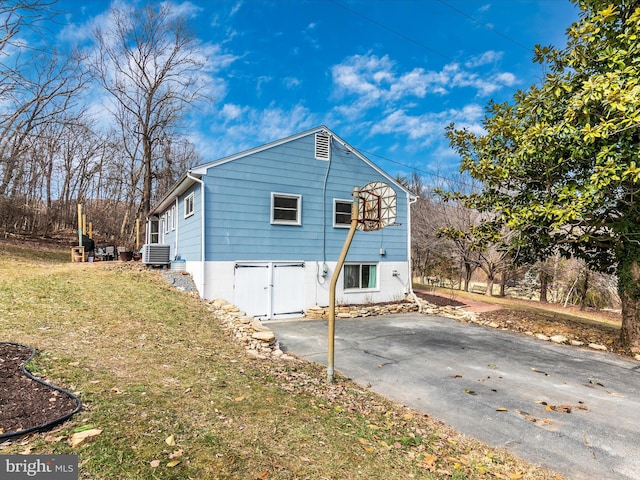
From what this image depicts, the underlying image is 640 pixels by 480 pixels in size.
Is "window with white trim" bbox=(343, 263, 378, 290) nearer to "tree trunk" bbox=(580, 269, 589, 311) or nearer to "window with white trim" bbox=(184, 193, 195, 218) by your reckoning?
"window with white trim" bbox=(184, 193, 195, 218)

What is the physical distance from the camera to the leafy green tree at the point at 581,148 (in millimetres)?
5715

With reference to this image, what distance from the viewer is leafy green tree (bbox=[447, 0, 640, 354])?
571 cm

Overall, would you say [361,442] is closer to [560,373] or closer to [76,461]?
[76,461]

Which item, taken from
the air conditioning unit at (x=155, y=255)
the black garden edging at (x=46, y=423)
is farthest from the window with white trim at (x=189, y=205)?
the black garden edging at (x=46, y=423)

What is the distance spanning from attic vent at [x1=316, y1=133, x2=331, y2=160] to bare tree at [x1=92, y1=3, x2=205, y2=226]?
1416cm

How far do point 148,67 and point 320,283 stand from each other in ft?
63.6

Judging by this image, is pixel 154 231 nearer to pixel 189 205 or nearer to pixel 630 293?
pixel 189 205

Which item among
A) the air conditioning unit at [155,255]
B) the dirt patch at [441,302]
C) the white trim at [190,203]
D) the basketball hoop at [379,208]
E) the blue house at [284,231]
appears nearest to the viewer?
the basketball hoop at [379,208]

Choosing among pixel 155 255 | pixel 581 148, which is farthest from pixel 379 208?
pixel 155 255

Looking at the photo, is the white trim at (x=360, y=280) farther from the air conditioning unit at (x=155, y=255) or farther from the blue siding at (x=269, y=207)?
the air conditioning unit at (x=155, y=255)

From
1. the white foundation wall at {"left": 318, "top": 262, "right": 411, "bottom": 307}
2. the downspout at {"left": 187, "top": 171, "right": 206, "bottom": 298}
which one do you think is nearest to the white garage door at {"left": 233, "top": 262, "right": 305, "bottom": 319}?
the white foundation wall at {"left": 318, "top": 262, "right": 411, "bottom": 307}

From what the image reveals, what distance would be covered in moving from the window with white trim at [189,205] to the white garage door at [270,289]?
2.56 metres

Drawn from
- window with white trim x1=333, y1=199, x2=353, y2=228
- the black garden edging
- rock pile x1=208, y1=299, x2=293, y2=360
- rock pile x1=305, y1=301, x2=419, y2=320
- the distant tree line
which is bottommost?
rock pile x1=305, y1=301, x2=419, y2=320

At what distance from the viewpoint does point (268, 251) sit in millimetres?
10977
